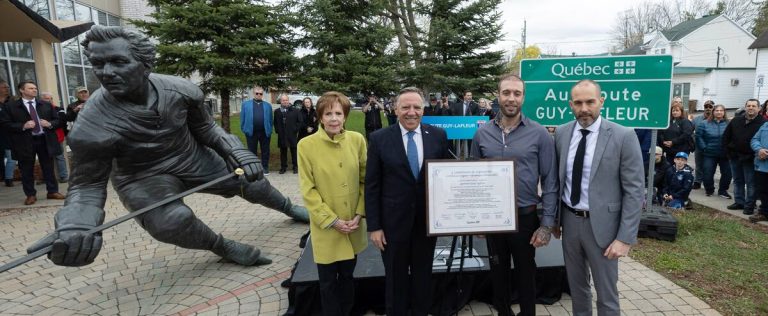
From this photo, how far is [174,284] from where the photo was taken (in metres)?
4.32

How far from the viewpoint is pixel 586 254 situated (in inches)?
114

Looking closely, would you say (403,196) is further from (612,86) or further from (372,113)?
(372,113)

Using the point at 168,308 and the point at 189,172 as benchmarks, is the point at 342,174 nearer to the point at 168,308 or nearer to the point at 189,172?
the point at 189,172

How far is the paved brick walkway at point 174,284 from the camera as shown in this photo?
3.77 meters

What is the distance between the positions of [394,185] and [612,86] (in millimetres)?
4012

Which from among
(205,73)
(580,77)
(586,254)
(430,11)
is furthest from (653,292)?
(430,11)

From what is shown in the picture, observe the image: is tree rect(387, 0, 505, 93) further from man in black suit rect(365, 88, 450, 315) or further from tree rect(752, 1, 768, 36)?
tree rect(752, 1, 768, 36)

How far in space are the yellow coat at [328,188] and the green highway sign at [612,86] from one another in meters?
3.49

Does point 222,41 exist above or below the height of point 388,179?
above

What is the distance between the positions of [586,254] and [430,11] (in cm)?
1413

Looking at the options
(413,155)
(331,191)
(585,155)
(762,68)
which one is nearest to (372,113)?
(331,191)

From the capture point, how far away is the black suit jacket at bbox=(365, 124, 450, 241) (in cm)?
288

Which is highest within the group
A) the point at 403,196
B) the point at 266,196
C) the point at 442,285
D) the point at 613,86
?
the point at 613,86

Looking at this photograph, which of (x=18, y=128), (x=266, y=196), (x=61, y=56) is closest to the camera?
(x=266, y=196)
